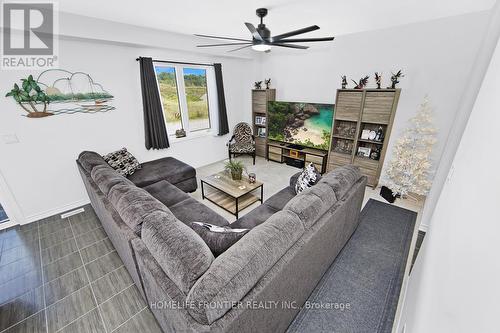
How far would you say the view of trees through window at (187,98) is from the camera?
4.14m

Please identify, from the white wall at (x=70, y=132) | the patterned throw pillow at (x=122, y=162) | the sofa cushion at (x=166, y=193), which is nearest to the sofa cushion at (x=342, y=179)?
the sofa cushion at (x=166, y=193)

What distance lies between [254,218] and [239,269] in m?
1.14

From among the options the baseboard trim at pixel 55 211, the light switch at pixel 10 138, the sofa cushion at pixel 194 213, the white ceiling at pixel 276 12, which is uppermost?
the white ceiling at pixel 276 12

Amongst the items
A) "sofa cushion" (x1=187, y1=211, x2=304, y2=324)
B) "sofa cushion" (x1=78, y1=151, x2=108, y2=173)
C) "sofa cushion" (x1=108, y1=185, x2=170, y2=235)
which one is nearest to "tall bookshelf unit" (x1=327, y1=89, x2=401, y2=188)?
"sofa cushion" (x1=187, y1=211, x2=304, y2=324)

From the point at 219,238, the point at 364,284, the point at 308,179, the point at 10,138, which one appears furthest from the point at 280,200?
the point at 10,138

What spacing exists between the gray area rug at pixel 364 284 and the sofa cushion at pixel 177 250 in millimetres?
1061

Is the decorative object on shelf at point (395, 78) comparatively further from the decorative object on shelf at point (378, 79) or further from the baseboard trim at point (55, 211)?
the baseboard trim at point (55, 211)

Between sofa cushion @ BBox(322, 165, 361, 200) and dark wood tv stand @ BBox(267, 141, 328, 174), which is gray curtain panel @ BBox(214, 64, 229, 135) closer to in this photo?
dark wood tv stand @ BBox(267, 141, 328, 174)

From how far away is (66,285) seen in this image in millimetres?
2012

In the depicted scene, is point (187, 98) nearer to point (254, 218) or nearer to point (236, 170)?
point (236, 170)

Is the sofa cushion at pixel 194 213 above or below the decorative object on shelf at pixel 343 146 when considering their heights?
below

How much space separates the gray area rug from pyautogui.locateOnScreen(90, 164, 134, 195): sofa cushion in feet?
6.67

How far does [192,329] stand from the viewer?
97cm

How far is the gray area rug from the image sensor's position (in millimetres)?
1679
